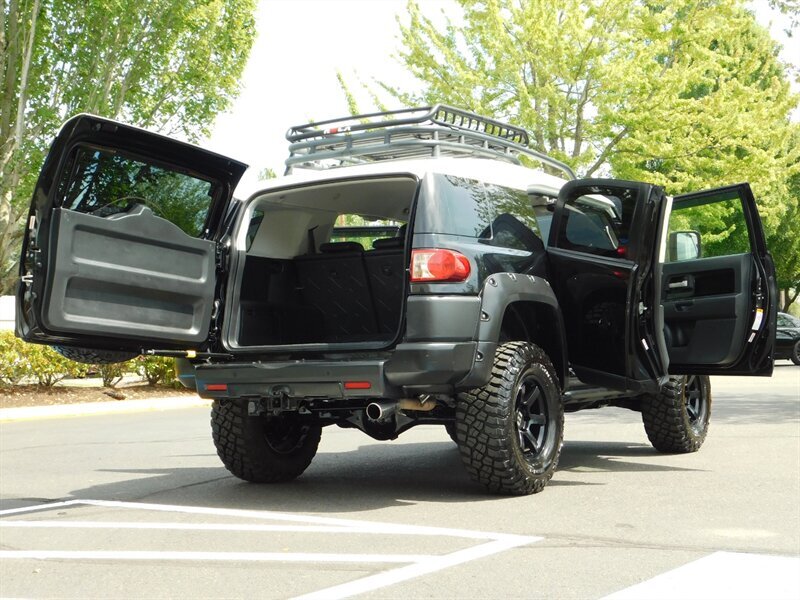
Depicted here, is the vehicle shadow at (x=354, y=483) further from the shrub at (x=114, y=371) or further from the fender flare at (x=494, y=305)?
the shrub at (x=114, y=371)

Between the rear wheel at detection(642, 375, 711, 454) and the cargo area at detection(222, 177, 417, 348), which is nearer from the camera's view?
the cargo area at detection(222, 177, 417, 348)

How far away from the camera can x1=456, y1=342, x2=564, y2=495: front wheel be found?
22.0 ft

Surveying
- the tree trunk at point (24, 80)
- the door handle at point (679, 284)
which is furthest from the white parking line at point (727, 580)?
the tree trunk at point (24, 80)

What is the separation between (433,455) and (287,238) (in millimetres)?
2692

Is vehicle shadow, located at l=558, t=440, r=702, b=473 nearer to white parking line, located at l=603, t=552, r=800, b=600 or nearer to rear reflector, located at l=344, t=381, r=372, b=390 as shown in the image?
rear reflector, located at l=344, t=381, r=372, b=390

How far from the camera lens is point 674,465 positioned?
28.3ft

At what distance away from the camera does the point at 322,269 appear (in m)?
8.12

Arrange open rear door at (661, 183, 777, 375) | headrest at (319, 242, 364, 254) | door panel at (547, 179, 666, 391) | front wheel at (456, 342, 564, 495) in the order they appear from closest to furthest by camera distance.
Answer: front wheel at (456, 342, 564, 495), door panel at (547, 179, 666, 391), headrest at (319, 242, 364, 254), open rear door at (661, 183, 777, 375)

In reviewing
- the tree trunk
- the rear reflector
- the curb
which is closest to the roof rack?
the rear reflector

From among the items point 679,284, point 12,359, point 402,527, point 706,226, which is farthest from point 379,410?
point 706,226

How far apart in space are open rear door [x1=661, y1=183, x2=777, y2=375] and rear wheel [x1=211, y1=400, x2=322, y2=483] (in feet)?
10.1

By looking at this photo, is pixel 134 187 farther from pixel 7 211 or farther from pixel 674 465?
pixel 7 211

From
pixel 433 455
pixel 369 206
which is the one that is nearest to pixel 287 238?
pixel 369 206

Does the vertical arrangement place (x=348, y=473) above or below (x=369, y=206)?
below
